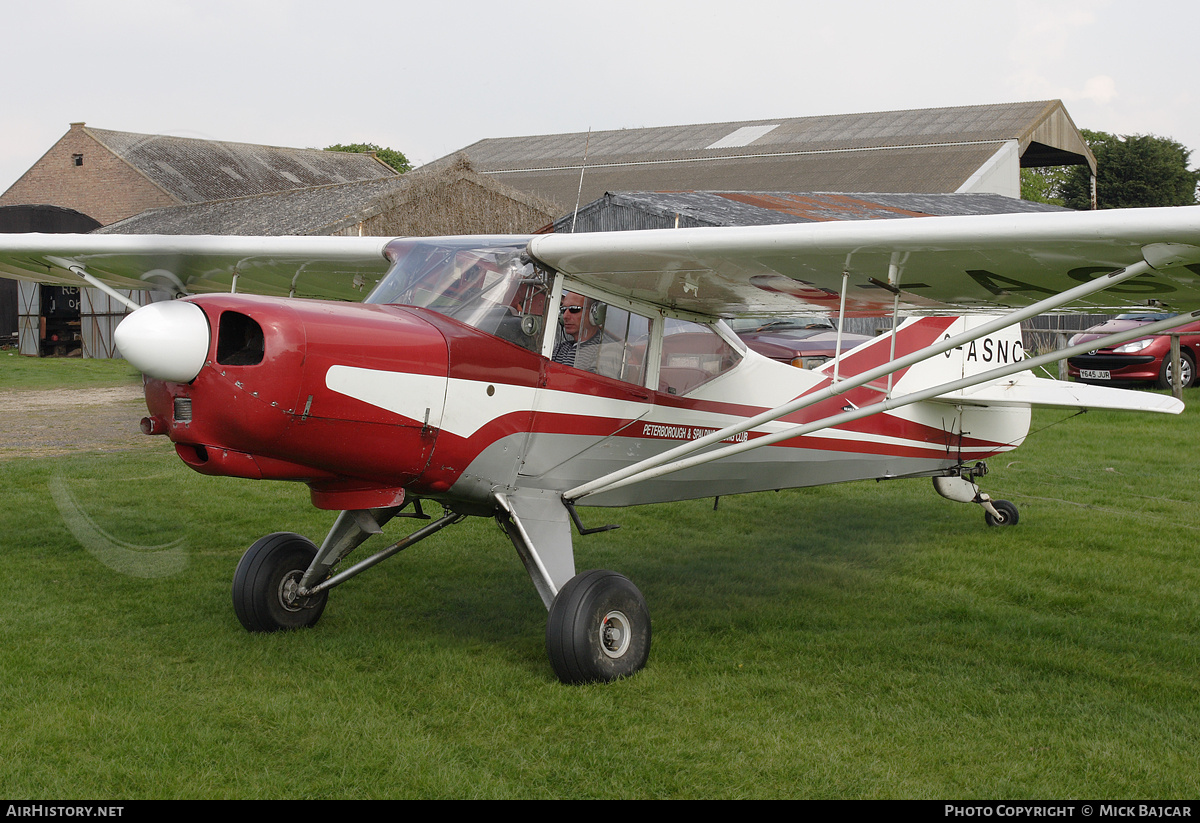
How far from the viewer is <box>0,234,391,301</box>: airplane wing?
22.2 ft

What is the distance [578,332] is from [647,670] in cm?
194

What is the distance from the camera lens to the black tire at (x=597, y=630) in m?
4.80

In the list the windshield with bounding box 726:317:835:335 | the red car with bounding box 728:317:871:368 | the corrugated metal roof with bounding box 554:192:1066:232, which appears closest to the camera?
the red car with bounding box 728:317:871:368

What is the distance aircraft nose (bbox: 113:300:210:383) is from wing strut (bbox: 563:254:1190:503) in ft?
7.45

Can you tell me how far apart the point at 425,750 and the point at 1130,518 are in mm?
7704

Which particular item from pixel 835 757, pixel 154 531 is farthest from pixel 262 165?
pixel 835 757

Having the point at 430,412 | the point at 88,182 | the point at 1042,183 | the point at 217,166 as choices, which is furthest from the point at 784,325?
the point at 1042,183

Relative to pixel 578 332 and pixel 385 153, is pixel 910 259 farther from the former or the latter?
pixel 385 153

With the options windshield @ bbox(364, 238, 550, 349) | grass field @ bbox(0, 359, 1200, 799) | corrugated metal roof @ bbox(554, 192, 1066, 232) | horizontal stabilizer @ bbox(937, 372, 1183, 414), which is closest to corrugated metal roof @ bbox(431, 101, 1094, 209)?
corrugated metal roof @ bbox(554, 192, 1066, 232)

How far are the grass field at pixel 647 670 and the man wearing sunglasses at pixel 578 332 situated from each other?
66.0 inches

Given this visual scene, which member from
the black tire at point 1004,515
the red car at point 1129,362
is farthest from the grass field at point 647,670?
the red car at point 1129,362

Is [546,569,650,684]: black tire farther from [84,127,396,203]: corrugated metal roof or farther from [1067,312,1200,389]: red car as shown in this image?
[84,127,396,203]: corrugated metal roof

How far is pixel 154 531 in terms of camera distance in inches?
321

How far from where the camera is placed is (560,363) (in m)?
5.41
